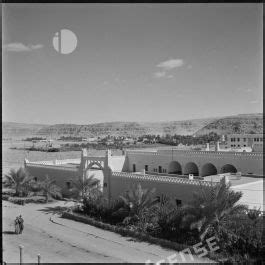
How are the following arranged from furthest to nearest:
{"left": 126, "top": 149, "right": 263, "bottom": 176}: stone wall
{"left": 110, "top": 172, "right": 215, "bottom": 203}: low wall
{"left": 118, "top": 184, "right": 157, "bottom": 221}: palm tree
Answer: {"left": 126, "top": 149, "right": 263, "bottom": 176}: stone wall, {"left": 110, "top": 172, "right": 215, "bottom": 203}: low wall, {"left": 118, "top": 184, "right": 157, "bottom": 221}: palm tree

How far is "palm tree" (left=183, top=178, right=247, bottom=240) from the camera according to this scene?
12.8 meters

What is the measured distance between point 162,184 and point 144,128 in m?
116

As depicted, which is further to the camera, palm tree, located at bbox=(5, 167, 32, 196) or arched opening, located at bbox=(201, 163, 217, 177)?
arched opening, located at bbox=(201, 163, 217, 177)

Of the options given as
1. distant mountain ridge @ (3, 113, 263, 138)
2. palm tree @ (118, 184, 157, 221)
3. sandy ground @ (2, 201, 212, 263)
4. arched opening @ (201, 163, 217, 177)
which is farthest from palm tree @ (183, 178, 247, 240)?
distant mountain ridge @ (3, 113, 263, 138)

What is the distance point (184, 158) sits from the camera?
982 inches

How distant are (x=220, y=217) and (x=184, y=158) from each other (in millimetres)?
12029

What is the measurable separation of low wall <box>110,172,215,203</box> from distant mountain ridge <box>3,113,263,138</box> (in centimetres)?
9869

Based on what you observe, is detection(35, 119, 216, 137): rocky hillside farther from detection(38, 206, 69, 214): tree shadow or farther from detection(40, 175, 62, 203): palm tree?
detection(38, 206, 69, 214): tree shadow

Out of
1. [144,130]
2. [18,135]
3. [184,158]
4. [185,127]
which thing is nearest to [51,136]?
[18,135]

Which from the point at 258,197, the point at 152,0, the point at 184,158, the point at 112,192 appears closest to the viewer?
the point at 152,0

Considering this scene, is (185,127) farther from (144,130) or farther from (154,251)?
(154,251)

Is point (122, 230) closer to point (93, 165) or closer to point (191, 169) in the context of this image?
point (93, 165)

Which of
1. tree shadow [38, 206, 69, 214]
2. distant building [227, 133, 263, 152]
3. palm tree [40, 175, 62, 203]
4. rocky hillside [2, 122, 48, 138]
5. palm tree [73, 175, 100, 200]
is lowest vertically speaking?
tree shadow [38, 206, 69, 214]

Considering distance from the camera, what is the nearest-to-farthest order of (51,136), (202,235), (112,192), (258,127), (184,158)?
(202,235), (112,192), (184,158), (258,127), (51,136)
